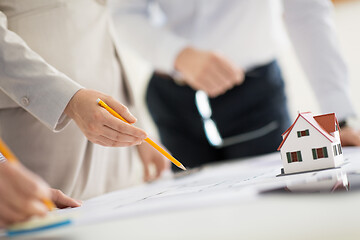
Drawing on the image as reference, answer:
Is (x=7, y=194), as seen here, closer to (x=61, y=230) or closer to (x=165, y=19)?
(x=61, y=230)

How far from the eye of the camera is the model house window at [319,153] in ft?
1.99

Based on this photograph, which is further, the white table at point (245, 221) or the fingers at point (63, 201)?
the fingers at point (63, 201)

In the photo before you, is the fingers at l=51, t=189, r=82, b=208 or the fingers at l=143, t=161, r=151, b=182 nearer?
the fingers at l=51, t=189, r=82, b=208

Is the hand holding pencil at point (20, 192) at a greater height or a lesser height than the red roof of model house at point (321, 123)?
greater

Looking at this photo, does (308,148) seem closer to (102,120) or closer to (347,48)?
(102,120)

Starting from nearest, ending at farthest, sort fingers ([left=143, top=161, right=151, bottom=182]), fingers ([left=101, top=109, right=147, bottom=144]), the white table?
the white table, fingers ([left=101, top=109, right=147, bottom=144]), fingers ([left=143, top=161, right=151, bottom=182])

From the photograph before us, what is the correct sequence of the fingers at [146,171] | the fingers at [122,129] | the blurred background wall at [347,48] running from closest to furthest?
the fingers at [122,129], the fingers at [146,171], the blurred background wall at [347,48]

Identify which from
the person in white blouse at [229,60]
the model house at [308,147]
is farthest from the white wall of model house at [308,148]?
the person in white blouse at [229,60]

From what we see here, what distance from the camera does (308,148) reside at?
0.62 meters

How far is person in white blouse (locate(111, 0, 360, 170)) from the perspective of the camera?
3.71 feet

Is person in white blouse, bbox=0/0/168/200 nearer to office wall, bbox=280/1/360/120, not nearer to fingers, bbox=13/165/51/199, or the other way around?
fingers, bbox=13/165/51/199

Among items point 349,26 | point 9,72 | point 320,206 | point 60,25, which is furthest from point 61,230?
point 349,26

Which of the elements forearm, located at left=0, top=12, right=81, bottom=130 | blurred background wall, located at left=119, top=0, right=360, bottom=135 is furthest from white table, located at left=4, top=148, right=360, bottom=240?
blurred background wall, located at left=119, top=0, right=360, bottom=135

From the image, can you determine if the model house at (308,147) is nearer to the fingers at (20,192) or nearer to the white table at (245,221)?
the white table at (245,221)
